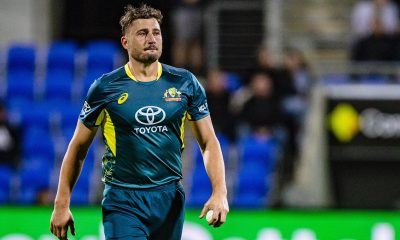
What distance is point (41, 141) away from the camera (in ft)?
40.6

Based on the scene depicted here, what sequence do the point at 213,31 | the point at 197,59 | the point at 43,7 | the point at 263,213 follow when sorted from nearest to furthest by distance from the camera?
the point at 263,213 < the point at 197,59 < the point at 213,31 < the point at 43,7

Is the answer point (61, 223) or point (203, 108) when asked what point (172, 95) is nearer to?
point (203, 108)

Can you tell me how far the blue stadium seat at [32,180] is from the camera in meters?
12.0

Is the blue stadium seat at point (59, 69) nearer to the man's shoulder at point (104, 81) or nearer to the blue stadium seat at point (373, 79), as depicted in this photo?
the blue stadium seat at point (373, 79)

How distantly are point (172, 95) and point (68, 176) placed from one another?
0.74 metres

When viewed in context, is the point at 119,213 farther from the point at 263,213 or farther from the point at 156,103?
the point at 263,213

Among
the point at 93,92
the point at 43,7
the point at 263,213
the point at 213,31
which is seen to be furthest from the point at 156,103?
the point at 43,7

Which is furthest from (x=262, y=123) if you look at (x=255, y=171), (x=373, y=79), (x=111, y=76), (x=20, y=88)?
(x=111, y=76)

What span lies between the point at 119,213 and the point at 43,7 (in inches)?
435

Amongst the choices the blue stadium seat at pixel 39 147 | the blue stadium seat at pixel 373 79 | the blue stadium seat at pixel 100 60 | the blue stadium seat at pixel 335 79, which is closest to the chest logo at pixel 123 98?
the blue stadium seat at pixel 39 147

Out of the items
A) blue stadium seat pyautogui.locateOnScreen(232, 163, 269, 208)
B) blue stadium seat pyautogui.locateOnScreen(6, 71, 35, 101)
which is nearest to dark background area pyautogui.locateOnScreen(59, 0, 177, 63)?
blue stadium seat pyautogui.locateOnScreen(6, 71, 35, 101)

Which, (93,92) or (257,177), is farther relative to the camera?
(257,177)

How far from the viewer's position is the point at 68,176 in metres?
5.65

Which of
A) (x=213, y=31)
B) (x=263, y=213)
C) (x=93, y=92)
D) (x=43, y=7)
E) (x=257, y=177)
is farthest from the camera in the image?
(x=43, y=7)
